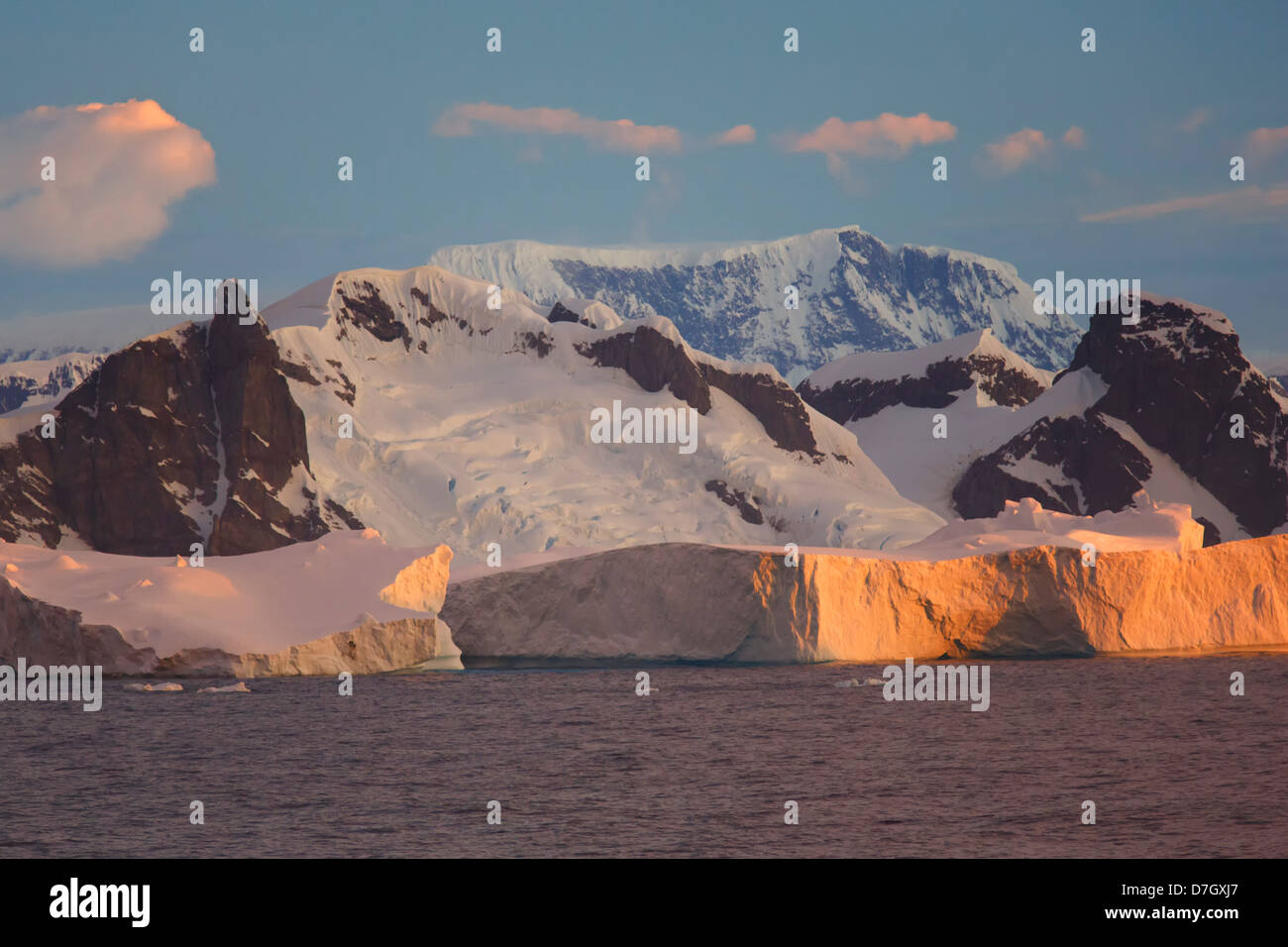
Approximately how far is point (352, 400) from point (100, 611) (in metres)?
118

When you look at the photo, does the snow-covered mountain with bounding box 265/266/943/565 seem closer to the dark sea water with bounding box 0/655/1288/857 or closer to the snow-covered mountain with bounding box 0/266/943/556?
the snow-covered mountain with bounding box 0/266/943/556

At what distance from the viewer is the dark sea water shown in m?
29.7

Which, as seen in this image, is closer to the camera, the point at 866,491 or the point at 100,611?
the point at 100,611

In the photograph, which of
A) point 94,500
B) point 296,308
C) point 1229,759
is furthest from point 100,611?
point 296,308

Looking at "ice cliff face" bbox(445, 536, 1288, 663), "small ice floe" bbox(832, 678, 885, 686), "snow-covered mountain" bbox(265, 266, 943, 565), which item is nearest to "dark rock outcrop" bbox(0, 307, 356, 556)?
"snow-covered mountain" bbox(265, 266, 943, 565)

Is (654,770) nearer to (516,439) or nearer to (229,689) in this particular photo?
(229,689)

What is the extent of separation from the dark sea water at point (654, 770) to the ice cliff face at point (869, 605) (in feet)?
16.0

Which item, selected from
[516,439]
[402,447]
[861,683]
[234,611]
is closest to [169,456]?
[402,447]

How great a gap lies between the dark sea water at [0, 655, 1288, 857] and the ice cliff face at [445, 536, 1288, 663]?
4.87 meters

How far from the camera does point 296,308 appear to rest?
7436 inches

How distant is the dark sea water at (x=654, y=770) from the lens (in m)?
29.7

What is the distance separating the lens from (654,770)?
3925cm

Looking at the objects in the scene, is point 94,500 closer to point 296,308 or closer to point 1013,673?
point 296,308
